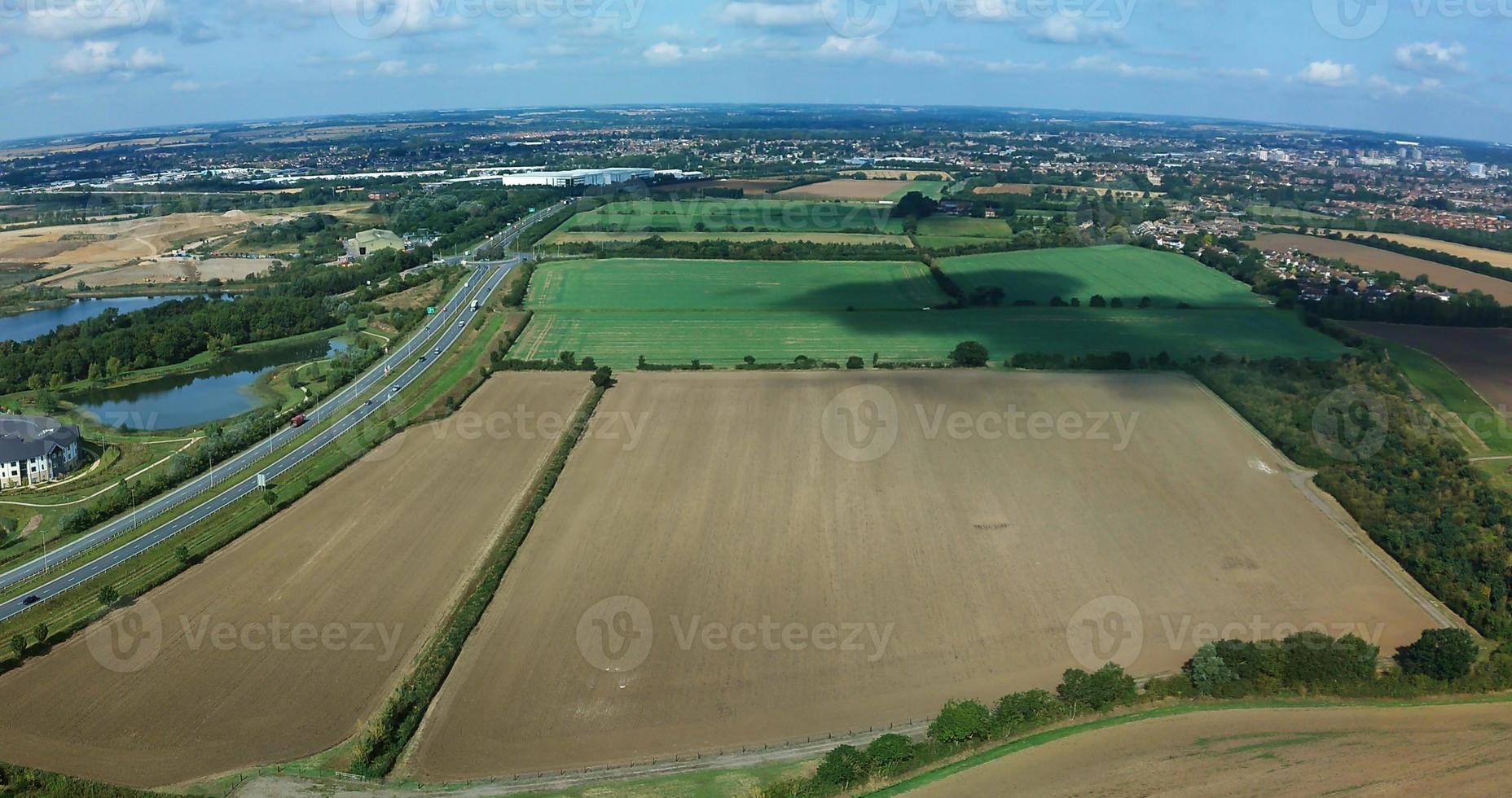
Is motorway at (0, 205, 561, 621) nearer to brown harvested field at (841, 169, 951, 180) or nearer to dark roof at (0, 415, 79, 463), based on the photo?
dark roof at (0, 415, 79, 463)

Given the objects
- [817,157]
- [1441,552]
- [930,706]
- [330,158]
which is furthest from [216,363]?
[330,158]

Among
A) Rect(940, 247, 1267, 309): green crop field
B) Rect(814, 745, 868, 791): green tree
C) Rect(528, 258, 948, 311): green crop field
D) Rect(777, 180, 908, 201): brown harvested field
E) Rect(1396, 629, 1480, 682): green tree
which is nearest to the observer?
Rect(814, 745, 868, 791): green tree

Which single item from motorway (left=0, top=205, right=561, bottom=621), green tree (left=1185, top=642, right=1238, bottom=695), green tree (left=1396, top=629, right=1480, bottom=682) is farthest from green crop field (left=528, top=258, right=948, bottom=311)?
green tree (left=1396, top=629, right=1480, bottom=682)

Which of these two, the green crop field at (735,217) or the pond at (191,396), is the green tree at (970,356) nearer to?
the pond at (191,396)

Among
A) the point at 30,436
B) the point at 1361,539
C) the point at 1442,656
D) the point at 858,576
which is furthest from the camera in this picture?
the point at 30,436

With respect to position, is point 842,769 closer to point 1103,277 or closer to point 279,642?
point 279,642

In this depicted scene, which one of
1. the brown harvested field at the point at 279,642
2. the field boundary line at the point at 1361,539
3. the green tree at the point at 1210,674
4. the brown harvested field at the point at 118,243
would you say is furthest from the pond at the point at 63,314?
the field boundary line at the point at 1361,539

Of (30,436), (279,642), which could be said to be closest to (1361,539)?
(279,642)
